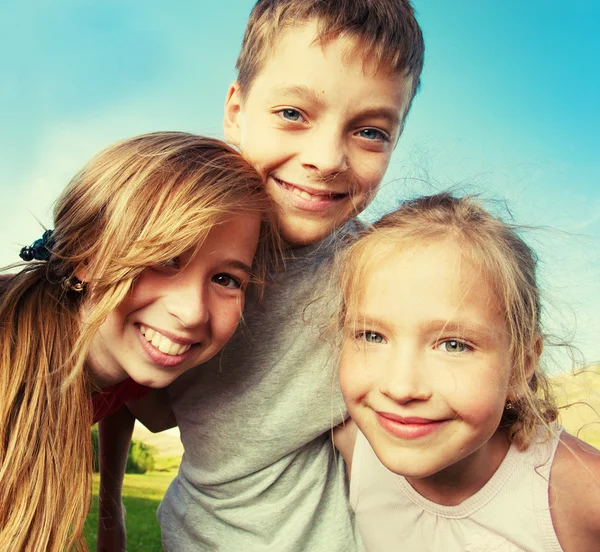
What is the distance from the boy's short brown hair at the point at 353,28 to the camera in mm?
1760

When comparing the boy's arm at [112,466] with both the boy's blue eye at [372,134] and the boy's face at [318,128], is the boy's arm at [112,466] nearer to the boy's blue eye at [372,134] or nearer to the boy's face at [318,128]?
the boy's face at [318,128]

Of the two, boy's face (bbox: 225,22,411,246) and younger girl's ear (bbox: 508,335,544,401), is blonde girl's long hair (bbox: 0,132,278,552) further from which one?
younger girl's ear (bbox: 508,335,544,401)

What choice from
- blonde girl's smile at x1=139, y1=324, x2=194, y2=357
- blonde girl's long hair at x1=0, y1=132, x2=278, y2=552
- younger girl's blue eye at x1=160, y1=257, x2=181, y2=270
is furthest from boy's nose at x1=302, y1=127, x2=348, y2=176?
blonde girl's smile at x1=139, y1=324, x2=194, y2=357

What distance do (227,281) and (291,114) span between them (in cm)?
46

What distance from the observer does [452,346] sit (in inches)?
54.7

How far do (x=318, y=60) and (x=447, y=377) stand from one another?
854 millimetres

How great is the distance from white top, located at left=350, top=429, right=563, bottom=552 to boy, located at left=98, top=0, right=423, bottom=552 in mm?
257

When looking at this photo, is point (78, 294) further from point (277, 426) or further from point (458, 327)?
point (458, 327)

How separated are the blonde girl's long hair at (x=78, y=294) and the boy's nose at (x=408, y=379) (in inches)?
20.8

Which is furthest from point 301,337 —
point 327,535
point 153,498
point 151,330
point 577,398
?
point 153,498

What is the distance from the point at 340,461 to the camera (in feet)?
6.58

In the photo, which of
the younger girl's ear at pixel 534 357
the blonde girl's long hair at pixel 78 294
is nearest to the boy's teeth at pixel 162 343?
the blonde girl's long hair at pixel 78 294

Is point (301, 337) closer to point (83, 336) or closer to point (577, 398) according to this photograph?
point (83, 336)

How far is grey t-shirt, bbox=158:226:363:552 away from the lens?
6.32 feet
